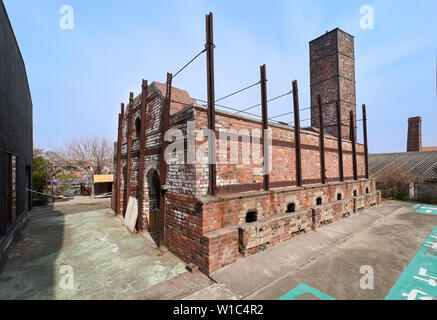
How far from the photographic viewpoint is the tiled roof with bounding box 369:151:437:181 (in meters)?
15.3

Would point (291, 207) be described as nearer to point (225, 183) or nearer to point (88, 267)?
point (225, 183)

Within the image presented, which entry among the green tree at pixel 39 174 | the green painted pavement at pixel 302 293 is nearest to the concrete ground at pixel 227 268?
the green painted pavement at pixel 302 293

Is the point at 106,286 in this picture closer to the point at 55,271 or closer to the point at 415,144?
the point at 55,271

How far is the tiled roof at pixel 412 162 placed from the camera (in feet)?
50.3

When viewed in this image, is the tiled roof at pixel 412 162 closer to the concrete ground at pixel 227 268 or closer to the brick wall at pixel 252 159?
the concrete ground at pixel 227 268

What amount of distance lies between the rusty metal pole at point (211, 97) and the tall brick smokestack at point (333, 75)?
10395 mm

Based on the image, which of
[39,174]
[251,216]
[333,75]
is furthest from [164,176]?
[39,174]

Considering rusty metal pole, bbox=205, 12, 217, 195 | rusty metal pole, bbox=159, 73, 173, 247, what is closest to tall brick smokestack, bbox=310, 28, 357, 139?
rusty metal pole, bbox=205, 12, 217, 195

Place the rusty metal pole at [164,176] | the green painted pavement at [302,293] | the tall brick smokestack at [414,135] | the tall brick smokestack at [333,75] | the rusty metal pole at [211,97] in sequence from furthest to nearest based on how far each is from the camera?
1. the tall brick smokestack at [414,135]
2. the tall brick smokestack at [333,75]
3. the rusty metal pole at [164,176]
4. the rusty metal pole at [211,97]
5. the green painted pavement at [302,293]

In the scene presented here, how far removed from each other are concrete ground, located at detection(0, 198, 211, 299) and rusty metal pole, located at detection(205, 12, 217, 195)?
7.48 ft

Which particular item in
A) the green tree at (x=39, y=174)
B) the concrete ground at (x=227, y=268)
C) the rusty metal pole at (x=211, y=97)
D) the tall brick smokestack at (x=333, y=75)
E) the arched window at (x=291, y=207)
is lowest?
the concrete ground at (x=227, y=268)

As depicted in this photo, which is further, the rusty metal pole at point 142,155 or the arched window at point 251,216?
the rusty metal pole at point 142,155

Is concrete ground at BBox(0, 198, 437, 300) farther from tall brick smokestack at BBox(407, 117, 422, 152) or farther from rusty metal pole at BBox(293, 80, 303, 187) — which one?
tall brick smokestack at BBox(407, 117, 422, 152)

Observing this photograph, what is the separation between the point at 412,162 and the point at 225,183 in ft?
73.5
